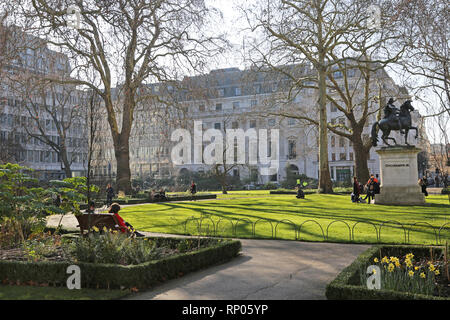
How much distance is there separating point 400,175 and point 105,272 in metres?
18.3

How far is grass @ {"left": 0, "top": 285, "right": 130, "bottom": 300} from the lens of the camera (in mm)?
6551

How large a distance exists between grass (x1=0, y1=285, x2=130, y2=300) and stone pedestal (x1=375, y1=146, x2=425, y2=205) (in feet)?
58.5

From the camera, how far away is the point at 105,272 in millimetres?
7102

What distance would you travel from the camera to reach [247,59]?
1251 inches

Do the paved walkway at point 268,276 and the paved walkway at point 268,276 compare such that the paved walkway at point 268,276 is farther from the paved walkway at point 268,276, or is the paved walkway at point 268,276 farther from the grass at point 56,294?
the grass at point 56,294

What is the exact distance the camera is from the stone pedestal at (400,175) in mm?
21875

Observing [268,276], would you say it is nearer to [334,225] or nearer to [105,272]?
[105,272]

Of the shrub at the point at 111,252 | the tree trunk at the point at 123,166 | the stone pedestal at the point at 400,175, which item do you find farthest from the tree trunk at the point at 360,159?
the shrub at the point at 111,252

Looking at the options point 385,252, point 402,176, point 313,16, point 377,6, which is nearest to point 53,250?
point 385,252

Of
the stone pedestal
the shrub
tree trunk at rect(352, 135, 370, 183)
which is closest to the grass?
the shrub

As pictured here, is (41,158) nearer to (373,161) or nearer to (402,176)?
(373,161)

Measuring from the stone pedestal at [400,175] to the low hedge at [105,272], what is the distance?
1632 centimetres

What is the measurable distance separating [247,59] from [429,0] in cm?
1546

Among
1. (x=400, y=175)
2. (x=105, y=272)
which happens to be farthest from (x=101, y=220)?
(x=400, y=175)
